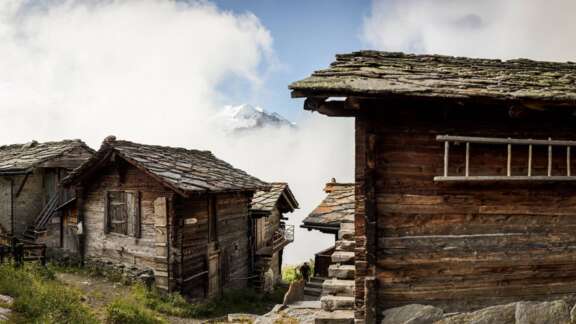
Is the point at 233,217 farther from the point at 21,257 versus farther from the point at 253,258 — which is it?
the point at 21,257

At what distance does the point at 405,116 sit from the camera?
696 cm

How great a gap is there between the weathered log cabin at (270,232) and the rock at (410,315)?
13.1 metres

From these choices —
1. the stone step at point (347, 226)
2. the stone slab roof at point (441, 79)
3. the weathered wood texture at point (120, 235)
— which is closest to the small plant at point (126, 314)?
the weathered wood texture at point (120, 235)

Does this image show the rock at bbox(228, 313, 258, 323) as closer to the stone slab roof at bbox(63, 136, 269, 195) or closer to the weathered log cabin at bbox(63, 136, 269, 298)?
the weathered log cabin at bbox(63, 136, 269, 298)

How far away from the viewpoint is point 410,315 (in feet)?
22.6

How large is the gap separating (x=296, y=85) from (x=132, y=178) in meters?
10.8

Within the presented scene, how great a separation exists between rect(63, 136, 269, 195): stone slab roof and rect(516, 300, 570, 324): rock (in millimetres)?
9606

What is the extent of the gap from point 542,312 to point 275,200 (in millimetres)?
15484

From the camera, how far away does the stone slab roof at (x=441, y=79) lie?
20.7ft

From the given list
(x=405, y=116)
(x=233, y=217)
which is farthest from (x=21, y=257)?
(x=405, y=116)

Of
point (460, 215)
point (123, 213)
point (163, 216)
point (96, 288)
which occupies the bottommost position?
point (96, 288)

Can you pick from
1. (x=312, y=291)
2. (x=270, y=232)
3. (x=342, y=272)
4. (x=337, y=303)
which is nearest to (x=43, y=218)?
(x=270, y=232)

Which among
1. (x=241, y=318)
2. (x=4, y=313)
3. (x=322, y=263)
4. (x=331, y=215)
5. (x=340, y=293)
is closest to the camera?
(x=4, y=313)

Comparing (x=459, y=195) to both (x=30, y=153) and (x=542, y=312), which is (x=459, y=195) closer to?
(x=542, y=312)
